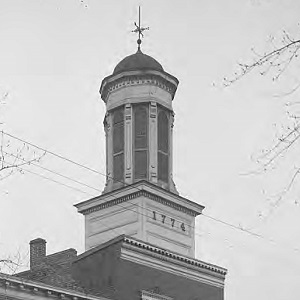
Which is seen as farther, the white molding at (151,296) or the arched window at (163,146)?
the arched window at (163,146)

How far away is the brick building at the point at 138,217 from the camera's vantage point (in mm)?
36562

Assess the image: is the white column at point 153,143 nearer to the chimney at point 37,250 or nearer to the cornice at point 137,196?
the cornice at point 137,196

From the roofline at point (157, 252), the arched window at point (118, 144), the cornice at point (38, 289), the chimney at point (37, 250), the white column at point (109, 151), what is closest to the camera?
the cornice at point (38, 289)

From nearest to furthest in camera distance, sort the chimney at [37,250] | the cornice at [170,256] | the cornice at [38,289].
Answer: the cornice at [38,289] < the cornice at [170,256] < the chimney at [37,250]

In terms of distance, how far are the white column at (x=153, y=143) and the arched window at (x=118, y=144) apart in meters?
1.05

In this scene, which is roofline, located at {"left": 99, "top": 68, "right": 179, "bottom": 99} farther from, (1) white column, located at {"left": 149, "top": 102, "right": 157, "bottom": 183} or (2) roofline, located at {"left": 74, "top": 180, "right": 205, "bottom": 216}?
(2) roofline, located at {"left": 74, "top": 180, "right": 205, "bottom": 216}

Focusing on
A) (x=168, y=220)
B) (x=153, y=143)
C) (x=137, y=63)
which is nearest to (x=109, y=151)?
(x=153, y=143)

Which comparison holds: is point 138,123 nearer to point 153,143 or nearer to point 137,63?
point 153,143

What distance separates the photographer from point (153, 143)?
3844cm

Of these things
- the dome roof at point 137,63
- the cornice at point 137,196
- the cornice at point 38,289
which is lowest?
the cornice at point 38,289

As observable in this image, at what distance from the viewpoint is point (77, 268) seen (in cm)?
3756

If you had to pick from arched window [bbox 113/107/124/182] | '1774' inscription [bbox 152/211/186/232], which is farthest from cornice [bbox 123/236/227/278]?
arched window [bbox 113/107/124/182]

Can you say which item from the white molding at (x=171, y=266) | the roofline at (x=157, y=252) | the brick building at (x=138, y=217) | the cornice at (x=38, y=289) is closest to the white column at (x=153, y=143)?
the brick building at (x=138, y=217)

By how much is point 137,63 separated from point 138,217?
230 inches
